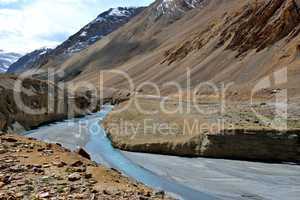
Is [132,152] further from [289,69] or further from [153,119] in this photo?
[289,69]

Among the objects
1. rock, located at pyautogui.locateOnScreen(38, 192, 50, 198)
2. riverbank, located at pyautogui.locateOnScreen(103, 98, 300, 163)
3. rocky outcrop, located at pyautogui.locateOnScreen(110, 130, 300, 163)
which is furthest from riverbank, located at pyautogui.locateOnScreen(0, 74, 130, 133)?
rock, located at pyautogui.locateOnScreen(38, 192, 50, 198)

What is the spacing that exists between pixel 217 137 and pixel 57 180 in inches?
958

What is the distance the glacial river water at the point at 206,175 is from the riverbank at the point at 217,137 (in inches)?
47.8

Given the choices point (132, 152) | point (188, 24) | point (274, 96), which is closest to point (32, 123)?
point (132, 152)

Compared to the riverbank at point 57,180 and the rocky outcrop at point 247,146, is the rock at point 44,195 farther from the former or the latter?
the rocky outcrop at point 247,146

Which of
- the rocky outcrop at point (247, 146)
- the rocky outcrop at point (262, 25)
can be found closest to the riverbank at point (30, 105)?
the rocky outcrop at point (247, 146)

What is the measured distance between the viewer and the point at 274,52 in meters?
95.5

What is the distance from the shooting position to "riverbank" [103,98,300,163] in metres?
36.2

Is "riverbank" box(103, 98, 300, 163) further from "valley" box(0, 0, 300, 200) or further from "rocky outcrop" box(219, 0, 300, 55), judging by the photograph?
"rocky outcrop" box(219, 0, 300, 55)

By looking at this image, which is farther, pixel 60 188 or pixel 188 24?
pixel 188 24

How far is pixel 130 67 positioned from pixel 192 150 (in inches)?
5709

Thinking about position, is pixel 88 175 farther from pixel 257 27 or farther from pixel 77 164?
pixel 257 27

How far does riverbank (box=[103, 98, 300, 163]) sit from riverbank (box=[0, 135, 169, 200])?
20133 mm

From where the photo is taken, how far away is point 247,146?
3703cm
